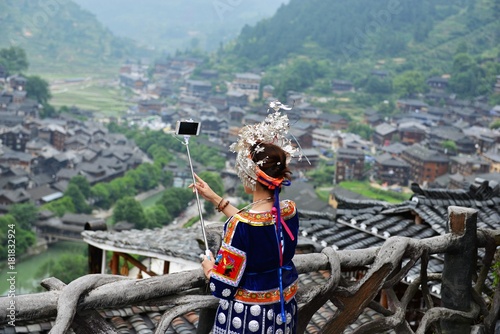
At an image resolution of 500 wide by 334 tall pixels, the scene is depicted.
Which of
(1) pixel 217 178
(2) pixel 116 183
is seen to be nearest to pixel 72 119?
(2) pixel 116 183

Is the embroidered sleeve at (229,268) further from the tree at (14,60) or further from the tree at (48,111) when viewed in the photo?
the tree at (14,60)

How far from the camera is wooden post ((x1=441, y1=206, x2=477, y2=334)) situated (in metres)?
1.92

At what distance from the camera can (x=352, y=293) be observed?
1.69 meters

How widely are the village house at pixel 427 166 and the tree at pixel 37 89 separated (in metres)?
23.9

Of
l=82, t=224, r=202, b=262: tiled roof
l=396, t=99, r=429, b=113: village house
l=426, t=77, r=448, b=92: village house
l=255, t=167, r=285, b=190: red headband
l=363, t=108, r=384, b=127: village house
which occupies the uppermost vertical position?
l=255, t=167, r=285, b=190: red headband

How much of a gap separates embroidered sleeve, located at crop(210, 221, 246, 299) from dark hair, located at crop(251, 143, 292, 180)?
14cm

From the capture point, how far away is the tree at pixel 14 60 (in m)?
44.8

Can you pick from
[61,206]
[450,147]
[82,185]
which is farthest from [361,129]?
[61,206]

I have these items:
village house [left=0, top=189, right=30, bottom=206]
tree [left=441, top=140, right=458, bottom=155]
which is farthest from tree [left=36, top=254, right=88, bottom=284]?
tree [left=441, top=140, right=458, bottom=155]

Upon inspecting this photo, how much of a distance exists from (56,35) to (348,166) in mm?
33260

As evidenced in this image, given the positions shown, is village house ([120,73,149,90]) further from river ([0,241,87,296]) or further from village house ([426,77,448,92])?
river ([0,241,87,296])

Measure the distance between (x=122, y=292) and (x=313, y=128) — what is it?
37.3m

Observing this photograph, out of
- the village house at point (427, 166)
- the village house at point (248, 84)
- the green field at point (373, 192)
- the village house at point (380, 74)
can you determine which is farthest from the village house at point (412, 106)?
the green field at point (373, 192)

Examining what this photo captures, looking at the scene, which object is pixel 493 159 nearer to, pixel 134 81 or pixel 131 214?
pixel 131 214
